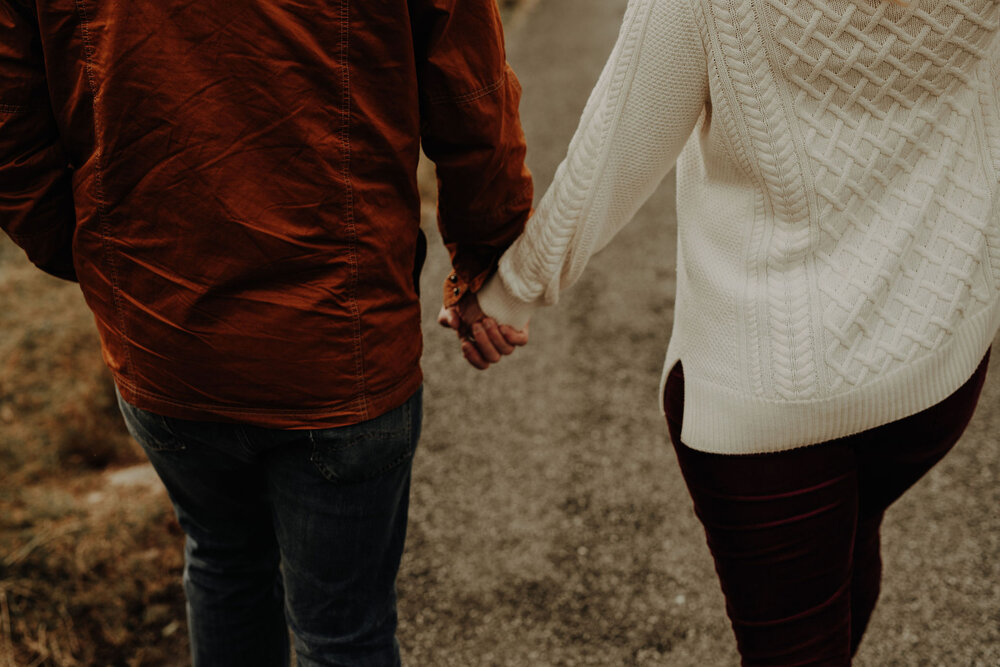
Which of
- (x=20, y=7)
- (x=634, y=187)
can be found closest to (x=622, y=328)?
(x=634, y=187)

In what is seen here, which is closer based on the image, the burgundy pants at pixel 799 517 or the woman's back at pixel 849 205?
the woman's back at pixel 849 205

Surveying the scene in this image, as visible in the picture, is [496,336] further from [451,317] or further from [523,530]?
[523,530]

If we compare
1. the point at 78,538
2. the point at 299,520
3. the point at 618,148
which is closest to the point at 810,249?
the point at 618,148

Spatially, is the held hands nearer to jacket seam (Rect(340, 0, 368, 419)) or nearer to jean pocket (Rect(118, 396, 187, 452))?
jacket seam (Rect(340, 0, 368, 419))

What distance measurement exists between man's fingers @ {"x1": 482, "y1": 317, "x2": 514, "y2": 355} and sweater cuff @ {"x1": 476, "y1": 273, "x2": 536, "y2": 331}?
0.01m

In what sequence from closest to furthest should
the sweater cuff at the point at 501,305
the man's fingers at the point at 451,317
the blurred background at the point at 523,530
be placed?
the sweater cuff at the point at 501,305
the man's fingers at the point at 451,317
the blurred background at the point at 523,530

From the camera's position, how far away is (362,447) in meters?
1.54

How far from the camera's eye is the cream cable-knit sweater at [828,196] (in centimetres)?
128

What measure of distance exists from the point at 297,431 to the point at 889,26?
3.54 ft

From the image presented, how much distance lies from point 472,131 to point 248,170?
15.7 inches

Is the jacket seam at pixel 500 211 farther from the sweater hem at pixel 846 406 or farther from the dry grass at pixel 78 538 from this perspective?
the dry grass at pixel 78 538

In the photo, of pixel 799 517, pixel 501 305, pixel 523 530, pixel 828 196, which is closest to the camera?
pixel 828 196

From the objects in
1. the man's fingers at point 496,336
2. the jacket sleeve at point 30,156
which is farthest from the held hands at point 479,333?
the jacket sleeve at point 30,156

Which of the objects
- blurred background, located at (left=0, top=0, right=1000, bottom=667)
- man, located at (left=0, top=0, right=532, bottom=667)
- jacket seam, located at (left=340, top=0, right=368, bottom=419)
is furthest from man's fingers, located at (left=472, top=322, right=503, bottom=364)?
blurred background, located at (left=0, top=0, right=1000, bottom=667)
